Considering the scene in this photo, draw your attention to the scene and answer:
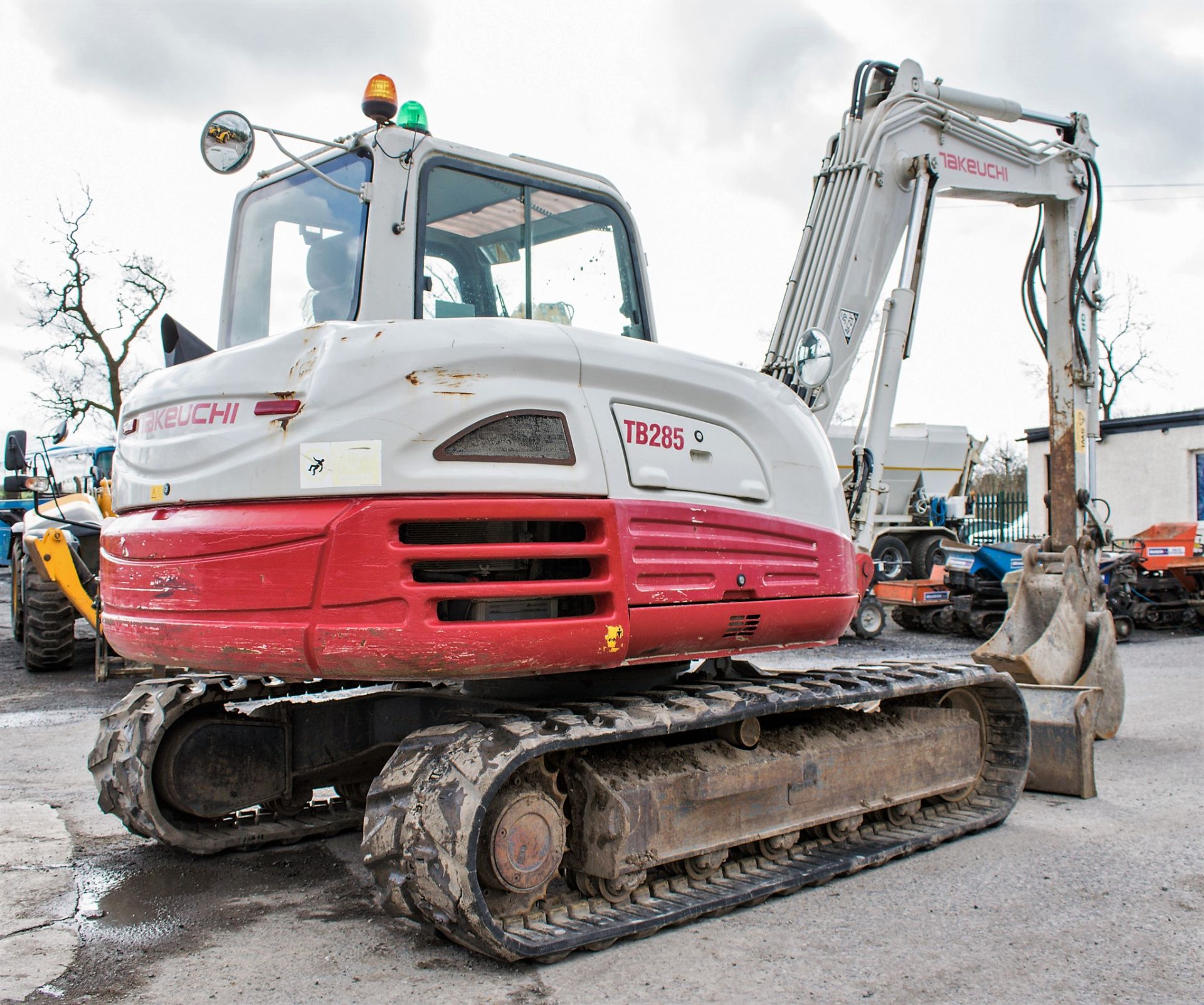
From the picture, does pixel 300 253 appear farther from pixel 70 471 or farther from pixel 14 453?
pixel 70 471

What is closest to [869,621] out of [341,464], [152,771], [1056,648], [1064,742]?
[1056,648]

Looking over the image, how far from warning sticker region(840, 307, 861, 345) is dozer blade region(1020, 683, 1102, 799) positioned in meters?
2.47

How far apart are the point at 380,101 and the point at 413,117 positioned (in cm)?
19

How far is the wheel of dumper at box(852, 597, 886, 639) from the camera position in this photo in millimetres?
13969

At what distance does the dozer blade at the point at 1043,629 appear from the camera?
22.7 feet

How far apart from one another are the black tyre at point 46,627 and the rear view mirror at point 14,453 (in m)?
1.55

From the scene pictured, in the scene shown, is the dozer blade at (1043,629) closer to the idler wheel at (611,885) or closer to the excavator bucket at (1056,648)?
the excavator bucket at (1056,648)

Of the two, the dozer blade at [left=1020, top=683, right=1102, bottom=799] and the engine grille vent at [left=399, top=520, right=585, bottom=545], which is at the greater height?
the engine grille vent at [left=399, top=520, right=585, bottom=545]

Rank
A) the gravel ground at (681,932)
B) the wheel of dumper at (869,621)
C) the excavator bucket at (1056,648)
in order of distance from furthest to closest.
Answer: the wheel of dumper at (869,621), the excavator bucket at (1056,648), the gravel ground at (681,932)

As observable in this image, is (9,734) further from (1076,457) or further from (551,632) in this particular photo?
(1076,457)

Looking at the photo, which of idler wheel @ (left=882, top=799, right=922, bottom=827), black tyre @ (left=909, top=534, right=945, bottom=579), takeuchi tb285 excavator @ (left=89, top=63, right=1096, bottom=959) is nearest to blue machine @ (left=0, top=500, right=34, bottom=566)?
black tyre @ (left=909, top=534, right=945, bottom=579)

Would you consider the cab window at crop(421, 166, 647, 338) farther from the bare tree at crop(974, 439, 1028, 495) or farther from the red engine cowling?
the bare tree at crop(974, 439, 1028, 495)

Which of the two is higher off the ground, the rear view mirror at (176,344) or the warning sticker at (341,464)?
the rear view mirror at (176,344)

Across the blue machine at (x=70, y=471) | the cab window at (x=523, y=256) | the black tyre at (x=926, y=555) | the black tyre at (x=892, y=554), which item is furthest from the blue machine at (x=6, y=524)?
the cab window at (x=523, y=256)
